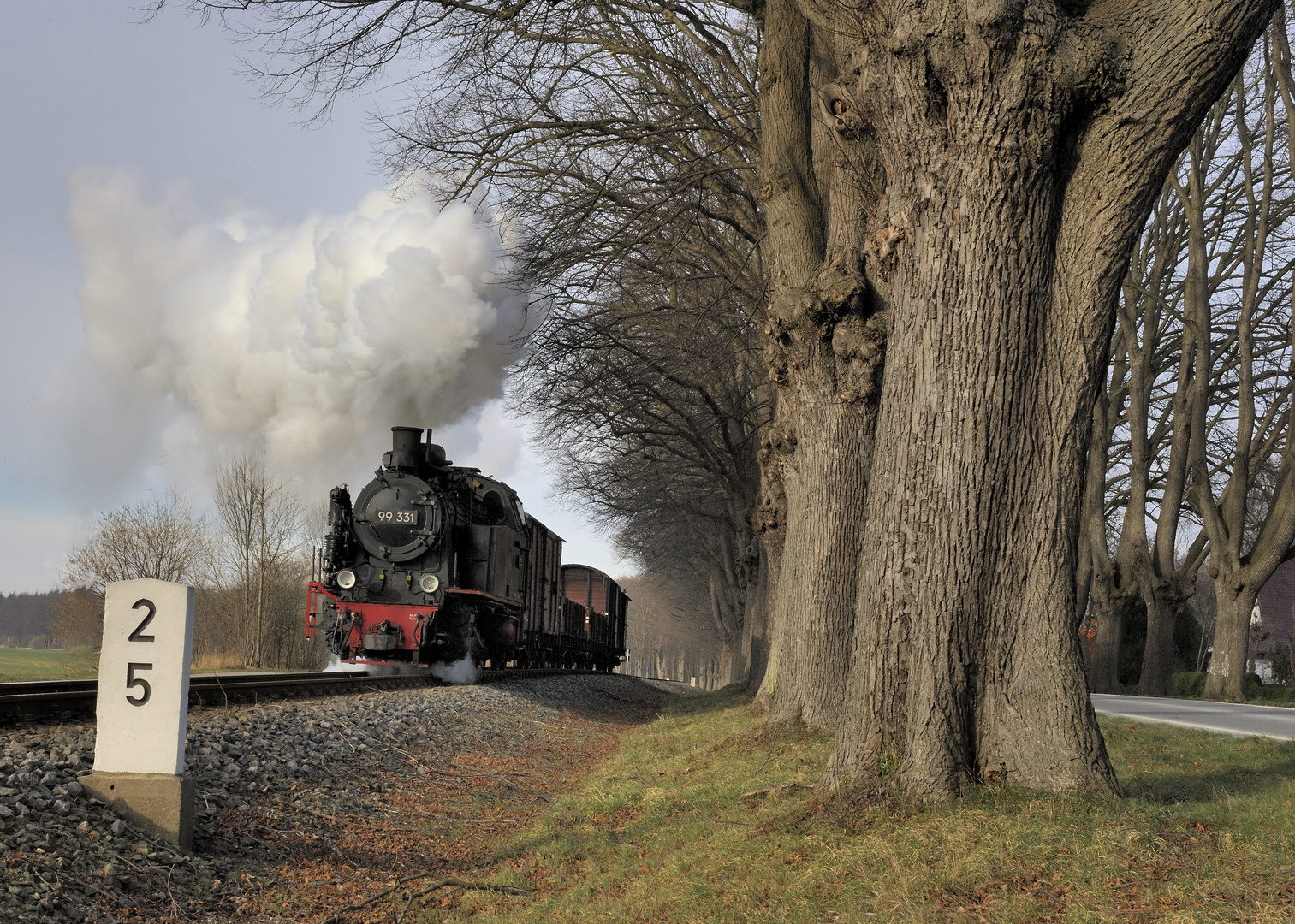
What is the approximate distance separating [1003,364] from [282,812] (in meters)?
5.42

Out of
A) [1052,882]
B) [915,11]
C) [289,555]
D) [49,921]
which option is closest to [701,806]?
[1052,882]

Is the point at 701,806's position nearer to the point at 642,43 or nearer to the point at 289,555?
the point at 642,43

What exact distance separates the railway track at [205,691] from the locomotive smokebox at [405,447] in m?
3.36

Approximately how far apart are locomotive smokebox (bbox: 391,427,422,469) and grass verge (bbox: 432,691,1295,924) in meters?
9.29

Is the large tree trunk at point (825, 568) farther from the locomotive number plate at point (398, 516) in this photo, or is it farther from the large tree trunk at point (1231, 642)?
the large tree trunk at point (1231, 642)

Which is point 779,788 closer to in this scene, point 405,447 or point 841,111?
point 841,111

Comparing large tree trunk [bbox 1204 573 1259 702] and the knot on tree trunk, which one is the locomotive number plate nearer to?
the knot on tree trunk

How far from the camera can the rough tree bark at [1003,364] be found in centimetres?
558

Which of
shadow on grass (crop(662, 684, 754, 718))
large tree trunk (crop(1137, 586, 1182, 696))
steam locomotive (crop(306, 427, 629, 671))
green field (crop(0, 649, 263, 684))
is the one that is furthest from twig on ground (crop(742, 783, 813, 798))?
green field (crop(0, 649, 263, 684))

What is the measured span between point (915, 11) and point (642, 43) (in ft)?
28.9

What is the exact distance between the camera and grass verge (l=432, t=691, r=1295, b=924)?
4.10m

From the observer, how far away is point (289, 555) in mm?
28062

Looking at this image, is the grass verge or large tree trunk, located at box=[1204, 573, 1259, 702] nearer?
the grass verge

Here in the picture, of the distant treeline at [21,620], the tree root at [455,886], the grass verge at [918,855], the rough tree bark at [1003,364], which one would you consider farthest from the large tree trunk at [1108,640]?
the distant treeline at [21,620]
